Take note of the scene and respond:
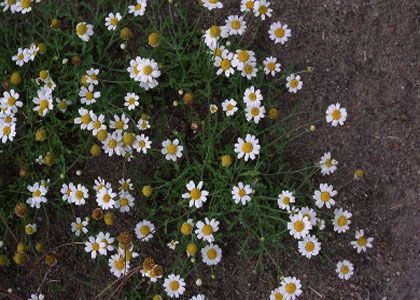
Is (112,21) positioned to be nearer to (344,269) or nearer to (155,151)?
(155,151)

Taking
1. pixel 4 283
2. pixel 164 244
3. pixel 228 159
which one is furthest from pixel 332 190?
pixel 4 283

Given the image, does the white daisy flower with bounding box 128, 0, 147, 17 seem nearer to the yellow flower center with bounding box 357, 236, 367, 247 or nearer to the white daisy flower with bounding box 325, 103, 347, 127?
the white daisy flower with bounding box 325, 103, 347, 127

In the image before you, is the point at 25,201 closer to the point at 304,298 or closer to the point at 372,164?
the point at 304,298

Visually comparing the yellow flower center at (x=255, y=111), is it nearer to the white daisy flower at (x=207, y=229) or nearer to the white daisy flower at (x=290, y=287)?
the white daisy flower at (x=207, y=229)

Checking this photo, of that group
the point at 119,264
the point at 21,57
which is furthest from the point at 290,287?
the point at 21,57

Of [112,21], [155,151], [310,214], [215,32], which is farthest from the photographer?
[155,151]

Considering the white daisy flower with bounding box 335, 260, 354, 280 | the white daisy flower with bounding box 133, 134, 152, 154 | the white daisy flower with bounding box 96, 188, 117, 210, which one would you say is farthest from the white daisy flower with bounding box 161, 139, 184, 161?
the white daisy flower with bounding box 335, 260, 354, 280
